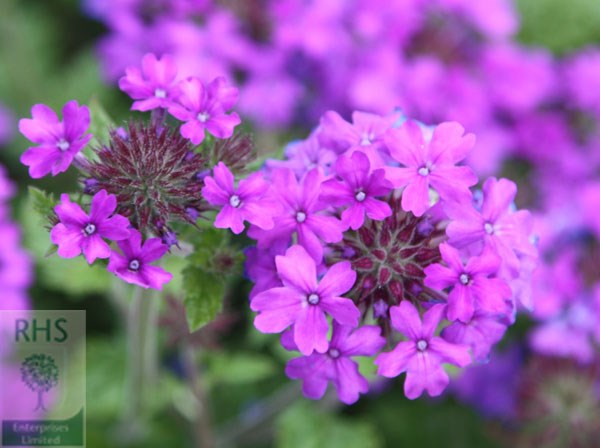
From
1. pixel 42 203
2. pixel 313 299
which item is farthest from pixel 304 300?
pixel 42 203

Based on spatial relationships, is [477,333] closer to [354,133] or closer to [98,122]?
[354,133]

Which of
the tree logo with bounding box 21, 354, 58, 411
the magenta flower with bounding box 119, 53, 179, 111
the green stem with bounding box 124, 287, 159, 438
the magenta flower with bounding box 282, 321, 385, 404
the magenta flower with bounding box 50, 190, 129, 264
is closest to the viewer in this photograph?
the magenta flower with bounding box 50, 190, 129, 264

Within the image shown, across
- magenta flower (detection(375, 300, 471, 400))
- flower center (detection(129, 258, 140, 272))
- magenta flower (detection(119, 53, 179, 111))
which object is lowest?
magenta flower (detection(375, 300, 471, 400))

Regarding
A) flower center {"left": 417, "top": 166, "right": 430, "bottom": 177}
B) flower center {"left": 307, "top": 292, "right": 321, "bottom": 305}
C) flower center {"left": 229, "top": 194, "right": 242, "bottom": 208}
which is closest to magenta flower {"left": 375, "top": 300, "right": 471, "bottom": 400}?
flower center {"left": 307, "top": 292, "right": 321, "bottom": 305}

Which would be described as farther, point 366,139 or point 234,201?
point 366,139

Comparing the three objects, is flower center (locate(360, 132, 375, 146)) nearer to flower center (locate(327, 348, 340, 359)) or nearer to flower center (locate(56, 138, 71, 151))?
flower center (locate(327, 348, 340, 359))

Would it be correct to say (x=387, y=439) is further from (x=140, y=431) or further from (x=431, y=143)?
(x=431, y=143)

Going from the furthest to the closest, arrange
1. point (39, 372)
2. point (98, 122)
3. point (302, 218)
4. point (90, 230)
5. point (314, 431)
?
1. point (314, 431)
2. point (39, 372)
3. point (98, 122)
4. point (302, 218)
5. point (90, 230)

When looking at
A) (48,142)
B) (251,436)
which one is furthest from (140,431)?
(48,142)
